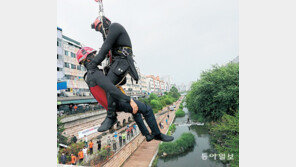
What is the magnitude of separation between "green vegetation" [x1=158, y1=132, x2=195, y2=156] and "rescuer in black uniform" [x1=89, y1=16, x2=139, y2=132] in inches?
574

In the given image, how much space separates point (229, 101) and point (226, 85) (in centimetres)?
130

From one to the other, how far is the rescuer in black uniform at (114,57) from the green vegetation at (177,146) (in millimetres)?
14576

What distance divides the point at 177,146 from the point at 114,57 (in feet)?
52.8

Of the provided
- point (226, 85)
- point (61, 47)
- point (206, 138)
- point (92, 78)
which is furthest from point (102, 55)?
point (206, 138)

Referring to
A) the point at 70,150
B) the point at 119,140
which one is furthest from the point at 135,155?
the point at 70,150

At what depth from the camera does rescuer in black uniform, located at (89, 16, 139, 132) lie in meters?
2.43

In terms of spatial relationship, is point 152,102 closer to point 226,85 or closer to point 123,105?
point 226,85

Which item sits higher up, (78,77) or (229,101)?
(78,77)

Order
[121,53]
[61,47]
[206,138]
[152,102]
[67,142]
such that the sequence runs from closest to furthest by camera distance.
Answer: [121,53], [67,142], [61,47], [206,138], [152,102]

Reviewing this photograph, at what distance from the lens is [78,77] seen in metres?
21.3

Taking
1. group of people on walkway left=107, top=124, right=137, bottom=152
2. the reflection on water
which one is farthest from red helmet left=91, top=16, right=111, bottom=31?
the reflection on water

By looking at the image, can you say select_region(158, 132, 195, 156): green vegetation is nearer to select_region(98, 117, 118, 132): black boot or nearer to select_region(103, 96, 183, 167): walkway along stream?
select_region(103, 96, 183, 167): walkway along stream

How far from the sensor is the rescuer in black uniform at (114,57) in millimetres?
2428

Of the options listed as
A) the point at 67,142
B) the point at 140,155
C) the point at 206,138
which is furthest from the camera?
the point at 206,138
